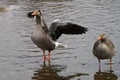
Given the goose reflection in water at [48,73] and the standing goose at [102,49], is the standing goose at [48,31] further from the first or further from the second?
the standing goose at [102,49]

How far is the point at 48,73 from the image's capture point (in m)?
12.0

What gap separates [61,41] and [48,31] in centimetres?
214

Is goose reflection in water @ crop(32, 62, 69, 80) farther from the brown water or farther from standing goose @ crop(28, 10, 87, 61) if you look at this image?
standing goose @ crop(28, 10, 87, 61)

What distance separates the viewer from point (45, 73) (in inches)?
471

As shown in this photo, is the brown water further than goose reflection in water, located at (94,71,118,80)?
Yes

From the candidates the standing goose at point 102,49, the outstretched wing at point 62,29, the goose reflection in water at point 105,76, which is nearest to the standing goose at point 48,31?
the outstretched wing at point 62,29

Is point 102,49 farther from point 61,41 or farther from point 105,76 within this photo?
point 61,41

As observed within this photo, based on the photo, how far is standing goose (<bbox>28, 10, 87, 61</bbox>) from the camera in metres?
12.8

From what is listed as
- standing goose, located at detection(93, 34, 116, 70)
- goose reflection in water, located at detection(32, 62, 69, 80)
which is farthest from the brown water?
standing goose, located at detection(93, 34, 116, 70)

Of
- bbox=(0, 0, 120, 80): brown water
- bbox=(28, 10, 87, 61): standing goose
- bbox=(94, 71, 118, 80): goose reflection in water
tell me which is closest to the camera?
bbox=(94, 71, 118, 80): goose reflection in water

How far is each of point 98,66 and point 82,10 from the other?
911cm

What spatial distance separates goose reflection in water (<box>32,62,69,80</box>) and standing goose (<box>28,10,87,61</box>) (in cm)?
58

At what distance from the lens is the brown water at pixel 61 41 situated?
11.8 metres

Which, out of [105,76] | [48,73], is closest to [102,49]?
[105,76]
